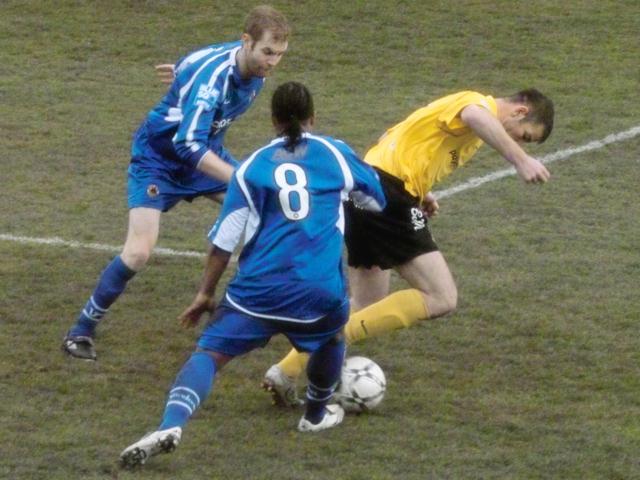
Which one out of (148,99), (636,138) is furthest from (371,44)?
(636,138)

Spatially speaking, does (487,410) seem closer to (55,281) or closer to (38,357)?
(38,357)

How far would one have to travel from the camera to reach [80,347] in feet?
24.7

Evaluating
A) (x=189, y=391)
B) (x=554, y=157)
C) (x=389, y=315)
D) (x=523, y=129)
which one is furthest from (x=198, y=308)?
(x=554, y=157)

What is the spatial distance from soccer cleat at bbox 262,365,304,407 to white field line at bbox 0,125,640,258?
2.71 meters

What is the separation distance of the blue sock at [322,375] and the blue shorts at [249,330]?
11 cm

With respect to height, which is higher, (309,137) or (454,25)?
(309,137)

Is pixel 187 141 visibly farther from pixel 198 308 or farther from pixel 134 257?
pixel 198 308

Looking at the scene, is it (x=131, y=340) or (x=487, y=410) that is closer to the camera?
(x=487, y=410)

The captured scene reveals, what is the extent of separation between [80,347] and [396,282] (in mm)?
2193

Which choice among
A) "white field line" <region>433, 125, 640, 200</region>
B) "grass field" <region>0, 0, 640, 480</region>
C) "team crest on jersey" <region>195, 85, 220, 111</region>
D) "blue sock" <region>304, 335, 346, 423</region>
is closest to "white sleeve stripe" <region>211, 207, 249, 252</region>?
"blue sock" <region>304, 335, 346, 423</region>

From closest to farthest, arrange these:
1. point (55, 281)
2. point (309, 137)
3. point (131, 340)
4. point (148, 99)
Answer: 1. point (309, 137)
2. point (131, 340)
3. point (55, 281)
4. point (148, 99)

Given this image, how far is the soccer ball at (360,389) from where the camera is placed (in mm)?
6719

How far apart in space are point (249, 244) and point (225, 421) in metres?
0.97

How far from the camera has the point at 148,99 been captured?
13.5 meters
